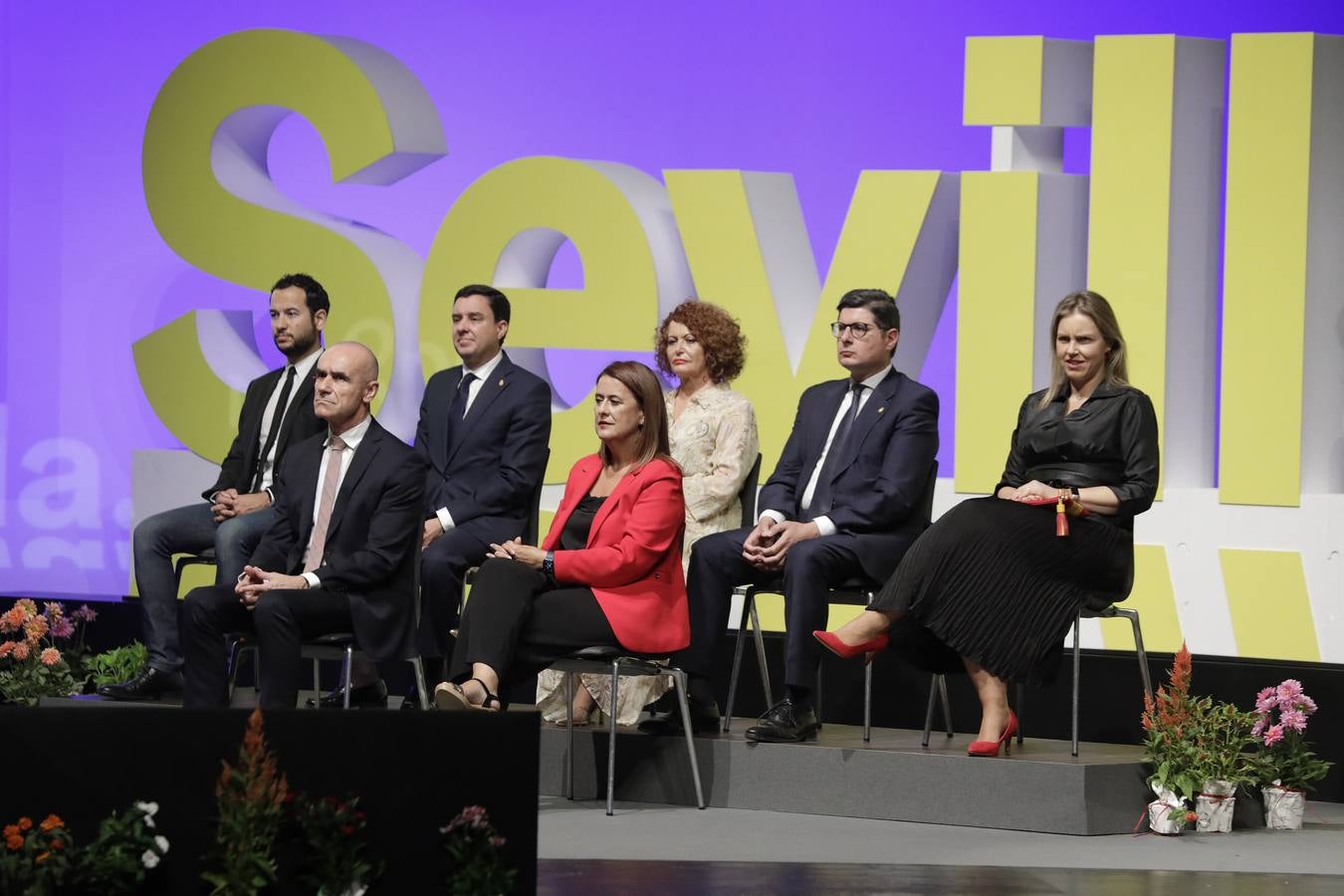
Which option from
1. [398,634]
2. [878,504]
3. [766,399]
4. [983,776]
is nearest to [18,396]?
[766,399]

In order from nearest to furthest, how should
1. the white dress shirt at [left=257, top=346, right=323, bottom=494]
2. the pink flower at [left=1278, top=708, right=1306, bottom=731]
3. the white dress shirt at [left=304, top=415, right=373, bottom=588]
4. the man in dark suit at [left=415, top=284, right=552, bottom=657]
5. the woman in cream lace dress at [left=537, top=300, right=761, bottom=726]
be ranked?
the pink flower at [left=1278, top=708, right=1306, bottom=731], the white dress shirt at [left=304, top=415, right=373, bottom=588], the man in dark suit at [left=415, top=284, right=552, bottom=657], the woman in cream lace dress at [left=537, top=300, right=761, bottom=726], the white dress shirt at [left=257, top=346, right=323, bottom=494]

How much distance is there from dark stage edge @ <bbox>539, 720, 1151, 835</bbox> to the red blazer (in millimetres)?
414

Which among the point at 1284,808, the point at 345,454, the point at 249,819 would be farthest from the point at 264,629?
the point at 1284,808

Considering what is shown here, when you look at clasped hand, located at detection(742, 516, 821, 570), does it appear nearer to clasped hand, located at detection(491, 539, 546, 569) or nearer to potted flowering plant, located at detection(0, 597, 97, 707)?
clasped hand, located at detection(491, 539, 546, 569)

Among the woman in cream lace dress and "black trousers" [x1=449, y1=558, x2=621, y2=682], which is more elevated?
the woman in cream lace dress

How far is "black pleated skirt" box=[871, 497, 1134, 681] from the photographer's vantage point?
4.52 meters

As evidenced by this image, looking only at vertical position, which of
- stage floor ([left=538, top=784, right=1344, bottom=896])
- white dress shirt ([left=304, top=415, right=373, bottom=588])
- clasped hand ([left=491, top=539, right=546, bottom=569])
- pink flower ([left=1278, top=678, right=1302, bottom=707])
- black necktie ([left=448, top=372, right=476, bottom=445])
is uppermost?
black necktie ([left=448, top=372, right=476, bottom=445])

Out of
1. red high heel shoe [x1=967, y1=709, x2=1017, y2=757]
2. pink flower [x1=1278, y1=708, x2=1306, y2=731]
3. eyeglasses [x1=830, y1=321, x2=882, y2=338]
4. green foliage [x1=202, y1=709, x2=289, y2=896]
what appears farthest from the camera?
eyeglasses [x1=830, y1=321, x2=882, y2=338]

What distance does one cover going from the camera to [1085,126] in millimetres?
6328

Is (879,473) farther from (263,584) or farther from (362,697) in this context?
(263,584)

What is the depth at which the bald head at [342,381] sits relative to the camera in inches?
184

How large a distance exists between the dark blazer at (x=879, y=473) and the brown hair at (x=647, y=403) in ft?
1.91

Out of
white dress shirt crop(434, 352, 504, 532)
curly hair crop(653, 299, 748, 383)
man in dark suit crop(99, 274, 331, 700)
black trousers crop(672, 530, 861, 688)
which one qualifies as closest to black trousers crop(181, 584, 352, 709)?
man in dark suit crop(99, 274, 331, 700)

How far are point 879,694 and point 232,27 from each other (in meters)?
4.08
